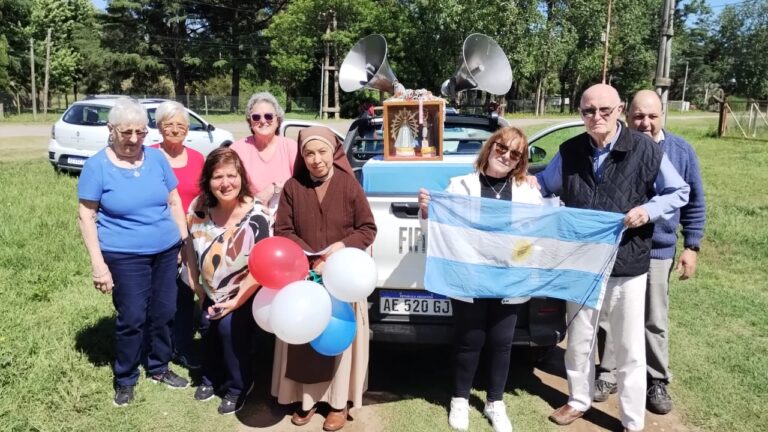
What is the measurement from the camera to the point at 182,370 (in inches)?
160

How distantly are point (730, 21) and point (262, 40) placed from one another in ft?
138

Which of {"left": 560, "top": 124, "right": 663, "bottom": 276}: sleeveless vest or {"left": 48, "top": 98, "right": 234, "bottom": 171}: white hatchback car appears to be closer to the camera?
{"left": 560, "top": 124, "right": 663, "bottom": 276}: sleeveless vest

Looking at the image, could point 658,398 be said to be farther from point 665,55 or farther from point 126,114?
point 665,55

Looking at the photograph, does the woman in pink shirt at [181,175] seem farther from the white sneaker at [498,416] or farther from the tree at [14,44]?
the tree at [14,44]

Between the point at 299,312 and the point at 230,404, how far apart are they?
1.11m

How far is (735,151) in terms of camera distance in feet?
57.3

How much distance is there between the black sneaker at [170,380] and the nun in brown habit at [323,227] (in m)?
0.89

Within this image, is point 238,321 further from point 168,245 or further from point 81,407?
point 81,407

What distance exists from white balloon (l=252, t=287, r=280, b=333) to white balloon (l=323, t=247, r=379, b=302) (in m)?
0.34

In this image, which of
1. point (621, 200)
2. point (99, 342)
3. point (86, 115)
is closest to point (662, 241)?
point (621, 200)

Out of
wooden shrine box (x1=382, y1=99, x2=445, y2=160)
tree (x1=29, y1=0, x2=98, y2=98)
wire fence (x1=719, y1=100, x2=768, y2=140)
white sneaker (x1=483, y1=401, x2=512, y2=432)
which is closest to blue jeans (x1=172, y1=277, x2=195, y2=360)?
wooden shrine box (x1=382, y1=99, x2=445, y2=160)

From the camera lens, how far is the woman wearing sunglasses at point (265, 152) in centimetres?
370

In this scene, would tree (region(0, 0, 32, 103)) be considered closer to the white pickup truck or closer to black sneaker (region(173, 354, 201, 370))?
black sneaker (region(173, 354, 201, 370))

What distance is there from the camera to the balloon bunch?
2857mm
